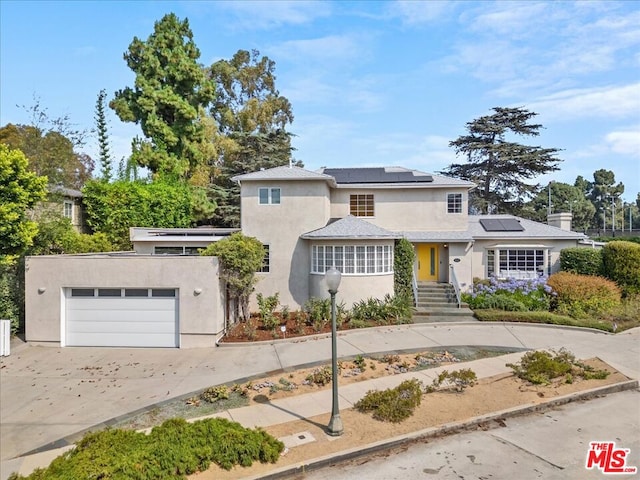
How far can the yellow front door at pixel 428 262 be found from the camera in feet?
60.6

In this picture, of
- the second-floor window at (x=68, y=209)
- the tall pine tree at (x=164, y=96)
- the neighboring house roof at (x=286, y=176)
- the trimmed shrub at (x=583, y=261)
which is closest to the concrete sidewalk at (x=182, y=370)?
the trimmed shrub at (x=583, y=261)

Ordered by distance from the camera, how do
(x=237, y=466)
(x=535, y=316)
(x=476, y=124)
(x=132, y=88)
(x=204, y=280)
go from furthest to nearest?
(x=476, y=124) → (x=132, y=88) → (x=535, y=316) → (x=204, y=280) → (x=237, y=466)

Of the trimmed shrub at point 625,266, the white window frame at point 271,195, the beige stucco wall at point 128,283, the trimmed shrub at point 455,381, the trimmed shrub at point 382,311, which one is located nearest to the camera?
the trimmed shrub at point 455,381

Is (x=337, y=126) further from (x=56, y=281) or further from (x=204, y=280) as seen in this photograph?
(x=56, y=281)

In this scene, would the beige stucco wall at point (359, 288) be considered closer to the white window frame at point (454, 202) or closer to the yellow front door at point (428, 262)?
the yellow front door at point (428, 262)

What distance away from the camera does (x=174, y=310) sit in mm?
12711

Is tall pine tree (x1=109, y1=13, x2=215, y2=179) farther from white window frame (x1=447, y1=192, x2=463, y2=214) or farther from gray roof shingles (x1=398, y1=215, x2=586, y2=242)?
white window frame (x1=447, y1=192, x2=463, y2=214)

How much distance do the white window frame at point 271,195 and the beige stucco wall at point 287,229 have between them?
11cm

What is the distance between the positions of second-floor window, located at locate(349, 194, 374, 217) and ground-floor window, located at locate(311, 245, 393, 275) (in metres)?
3.71

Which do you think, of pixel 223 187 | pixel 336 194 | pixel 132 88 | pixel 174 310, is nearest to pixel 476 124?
pixel 336 194

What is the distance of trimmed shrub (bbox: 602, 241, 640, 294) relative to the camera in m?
16.0

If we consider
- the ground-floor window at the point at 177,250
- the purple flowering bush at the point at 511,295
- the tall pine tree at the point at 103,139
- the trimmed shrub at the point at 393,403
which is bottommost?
the trimmed shrub at the point at 393,403

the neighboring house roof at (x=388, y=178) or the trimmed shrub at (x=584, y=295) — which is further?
the neighboring house roof at (x=388, y=178)

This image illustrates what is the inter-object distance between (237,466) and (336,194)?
48.2ft
